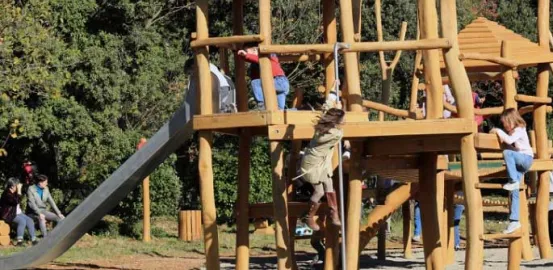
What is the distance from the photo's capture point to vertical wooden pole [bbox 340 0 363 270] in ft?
39.7

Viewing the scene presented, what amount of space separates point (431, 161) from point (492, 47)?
20.0 feet

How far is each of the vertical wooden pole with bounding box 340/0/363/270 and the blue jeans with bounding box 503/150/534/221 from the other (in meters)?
1.68

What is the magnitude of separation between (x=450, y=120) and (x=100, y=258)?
389 inches

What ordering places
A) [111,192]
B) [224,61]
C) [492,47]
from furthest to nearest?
[492,47]
[111,192]
[224,61]

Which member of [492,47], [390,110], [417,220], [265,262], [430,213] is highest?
[492,47]

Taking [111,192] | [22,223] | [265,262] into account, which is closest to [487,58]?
[111,192]

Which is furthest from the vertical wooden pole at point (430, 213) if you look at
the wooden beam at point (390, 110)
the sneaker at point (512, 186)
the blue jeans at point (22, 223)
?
the blue jeans at point (22, 223)

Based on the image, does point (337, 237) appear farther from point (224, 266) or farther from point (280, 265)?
point (224, 266)

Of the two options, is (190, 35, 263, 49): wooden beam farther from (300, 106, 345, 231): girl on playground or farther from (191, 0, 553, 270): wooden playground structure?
(300, 106, 345, 231): girl on playground

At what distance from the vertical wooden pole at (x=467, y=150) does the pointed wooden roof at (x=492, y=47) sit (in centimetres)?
640

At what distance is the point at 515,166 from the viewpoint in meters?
13.1

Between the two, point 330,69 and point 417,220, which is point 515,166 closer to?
point 330,69

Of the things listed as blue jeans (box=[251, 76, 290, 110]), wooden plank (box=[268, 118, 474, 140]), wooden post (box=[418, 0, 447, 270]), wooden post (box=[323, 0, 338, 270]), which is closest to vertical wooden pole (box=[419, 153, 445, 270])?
wooden post (box=[418, 0, 447, 270])

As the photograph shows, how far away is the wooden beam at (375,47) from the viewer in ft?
Answer: 38.4
